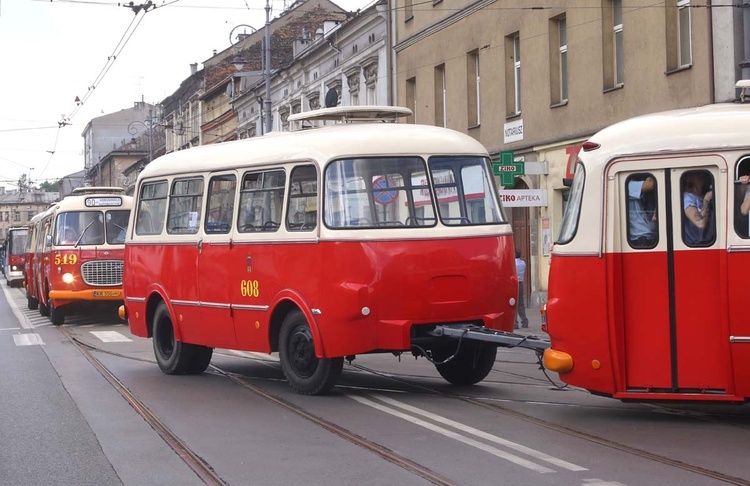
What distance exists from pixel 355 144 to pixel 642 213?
133 inches

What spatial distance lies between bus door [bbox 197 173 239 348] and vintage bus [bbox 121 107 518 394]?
23 mm

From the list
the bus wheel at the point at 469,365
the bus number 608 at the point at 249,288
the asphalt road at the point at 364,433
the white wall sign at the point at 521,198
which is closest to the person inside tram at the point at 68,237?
the white wall sign at the point at 521,198

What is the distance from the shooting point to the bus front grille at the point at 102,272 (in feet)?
86.5

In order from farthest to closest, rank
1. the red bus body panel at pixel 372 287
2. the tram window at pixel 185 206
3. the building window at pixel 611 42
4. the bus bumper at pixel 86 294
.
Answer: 1. the bus bumper at pixel 86 294
2. the building window at pixel 611 42
3. the tram window at pixel 185 206
4. the red bus body panel at pixel 372 287

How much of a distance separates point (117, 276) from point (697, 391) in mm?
18695

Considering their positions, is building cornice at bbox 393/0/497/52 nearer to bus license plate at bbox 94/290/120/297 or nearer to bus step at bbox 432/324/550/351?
bus license plate at bbox 94/290/120/297

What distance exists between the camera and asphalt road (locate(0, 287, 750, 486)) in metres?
8.07

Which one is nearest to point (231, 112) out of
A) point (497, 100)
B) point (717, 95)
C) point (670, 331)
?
point (497, 100)

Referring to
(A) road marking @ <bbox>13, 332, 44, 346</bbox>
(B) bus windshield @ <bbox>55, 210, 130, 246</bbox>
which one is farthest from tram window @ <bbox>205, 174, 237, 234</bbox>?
(B) bus windshield @ <bbox>55, 210, 130, 246</bbox>

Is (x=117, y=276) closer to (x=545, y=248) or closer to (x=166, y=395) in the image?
(x=545, y=248)

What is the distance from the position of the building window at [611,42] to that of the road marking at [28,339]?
12364mm

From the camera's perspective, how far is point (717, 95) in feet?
68.7

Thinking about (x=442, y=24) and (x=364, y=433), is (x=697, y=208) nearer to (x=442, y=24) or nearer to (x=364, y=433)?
(x=364, y=433)

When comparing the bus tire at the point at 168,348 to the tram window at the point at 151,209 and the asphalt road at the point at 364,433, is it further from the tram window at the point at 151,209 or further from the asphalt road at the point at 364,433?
the tram window at the point at 151,209
